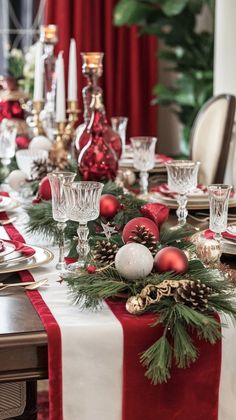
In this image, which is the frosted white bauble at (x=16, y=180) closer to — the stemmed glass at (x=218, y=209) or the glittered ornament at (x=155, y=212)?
the glittered ornament at (x=155, y=212)

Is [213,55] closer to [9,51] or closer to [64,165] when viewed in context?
[9,51]

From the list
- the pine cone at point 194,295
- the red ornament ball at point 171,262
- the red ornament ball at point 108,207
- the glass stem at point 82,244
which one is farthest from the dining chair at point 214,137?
the pine cone at point 194,295

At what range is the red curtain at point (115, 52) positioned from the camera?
4.74 metres

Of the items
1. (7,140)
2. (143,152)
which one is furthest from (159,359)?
(7,140)

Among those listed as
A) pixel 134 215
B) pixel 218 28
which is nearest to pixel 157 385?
pixel 134 215

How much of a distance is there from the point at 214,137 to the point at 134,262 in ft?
5.58

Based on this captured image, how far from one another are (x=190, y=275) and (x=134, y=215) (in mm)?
505

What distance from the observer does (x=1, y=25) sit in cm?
469

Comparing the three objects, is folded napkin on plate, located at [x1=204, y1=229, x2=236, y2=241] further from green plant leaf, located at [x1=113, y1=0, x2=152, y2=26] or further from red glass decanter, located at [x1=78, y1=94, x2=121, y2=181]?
green plant leaf, located at [x1=113, y1=0, x2=152, y2=26]

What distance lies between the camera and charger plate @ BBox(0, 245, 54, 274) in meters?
1.57

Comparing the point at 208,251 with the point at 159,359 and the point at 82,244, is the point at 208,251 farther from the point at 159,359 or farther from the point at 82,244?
the point at 159,359

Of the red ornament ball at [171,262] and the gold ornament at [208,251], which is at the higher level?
the red ornament ball at [171,262]

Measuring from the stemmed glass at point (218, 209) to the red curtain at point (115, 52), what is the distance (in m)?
3.19

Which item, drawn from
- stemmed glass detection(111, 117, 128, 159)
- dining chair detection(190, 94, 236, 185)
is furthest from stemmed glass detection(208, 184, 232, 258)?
dining chair detection(190, 94, 236, 185)
